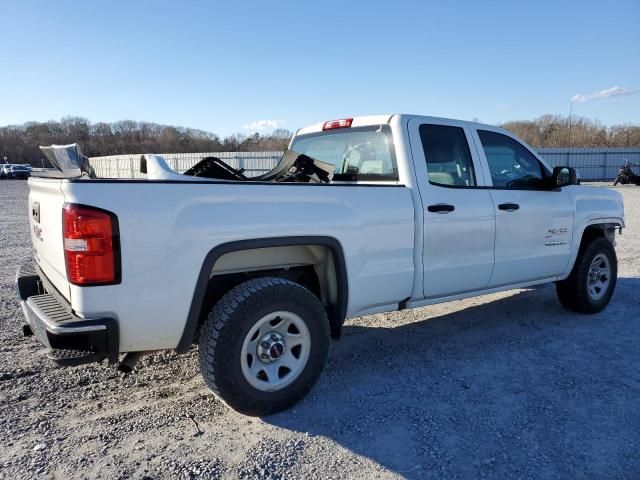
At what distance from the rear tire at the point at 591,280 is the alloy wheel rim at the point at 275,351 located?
138 inches

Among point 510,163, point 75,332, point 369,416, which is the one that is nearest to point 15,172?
point 510,163

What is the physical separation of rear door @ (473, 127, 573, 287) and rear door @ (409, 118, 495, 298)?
155 millimetres

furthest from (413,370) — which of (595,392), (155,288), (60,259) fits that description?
(60,259)

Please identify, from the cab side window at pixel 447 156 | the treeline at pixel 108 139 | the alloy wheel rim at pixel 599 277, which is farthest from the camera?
the treeline at pixel 108 139

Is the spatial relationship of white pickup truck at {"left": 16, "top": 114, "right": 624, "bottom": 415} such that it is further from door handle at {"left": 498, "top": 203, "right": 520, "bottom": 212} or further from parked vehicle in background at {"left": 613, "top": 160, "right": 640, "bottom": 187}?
parked vehicle in background at {"left": 613, "top": 160, "right": 640, "bottom": 187}

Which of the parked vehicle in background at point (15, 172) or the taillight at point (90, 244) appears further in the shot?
the parked vehicle in background at point (15, 172)

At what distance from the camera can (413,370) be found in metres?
A: 4.00

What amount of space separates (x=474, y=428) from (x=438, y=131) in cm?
244

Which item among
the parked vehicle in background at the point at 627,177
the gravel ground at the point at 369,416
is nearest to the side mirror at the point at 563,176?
the gravel ground at the point at 369,416

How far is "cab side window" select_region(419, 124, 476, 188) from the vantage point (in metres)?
4.17

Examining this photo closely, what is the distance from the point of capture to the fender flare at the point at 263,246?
2.91m

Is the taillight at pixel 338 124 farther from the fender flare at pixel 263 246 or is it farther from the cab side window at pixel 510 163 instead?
the fender flare at pixel 263 246

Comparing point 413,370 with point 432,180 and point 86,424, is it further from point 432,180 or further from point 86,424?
point 86,424

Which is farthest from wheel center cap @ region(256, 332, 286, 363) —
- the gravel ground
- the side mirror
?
the side mirror
